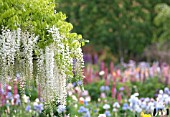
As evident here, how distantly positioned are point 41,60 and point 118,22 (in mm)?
10907

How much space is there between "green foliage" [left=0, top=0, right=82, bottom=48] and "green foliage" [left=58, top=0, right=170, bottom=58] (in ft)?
35.2

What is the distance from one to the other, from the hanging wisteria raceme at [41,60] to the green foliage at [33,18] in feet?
0.18

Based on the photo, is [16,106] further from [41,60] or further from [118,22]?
[118,22]

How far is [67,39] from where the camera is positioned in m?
5.11

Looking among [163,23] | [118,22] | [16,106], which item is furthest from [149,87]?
[118,22]

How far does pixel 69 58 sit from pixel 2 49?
622mm

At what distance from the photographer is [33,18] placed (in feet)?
16.5

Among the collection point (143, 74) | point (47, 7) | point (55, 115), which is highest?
point (143, 74)

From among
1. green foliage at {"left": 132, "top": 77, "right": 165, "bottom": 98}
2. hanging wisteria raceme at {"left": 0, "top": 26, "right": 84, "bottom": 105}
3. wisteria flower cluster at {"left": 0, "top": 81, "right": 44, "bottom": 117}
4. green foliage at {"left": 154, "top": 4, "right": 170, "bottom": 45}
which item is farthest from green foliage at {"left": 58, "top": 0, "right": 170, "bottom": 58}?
hanging wisteria raceme at {"left": 0, "top": 26, "right": 84, "bottom": 105}

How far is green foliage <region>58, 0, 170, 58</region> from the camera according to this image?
15789 mm

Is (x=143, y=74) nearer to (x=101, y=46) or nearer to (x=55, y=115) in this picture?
(x=55, y=115)

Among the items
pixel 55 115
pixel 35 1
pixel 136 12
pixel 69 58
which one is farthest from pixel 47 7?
pixel 136 12

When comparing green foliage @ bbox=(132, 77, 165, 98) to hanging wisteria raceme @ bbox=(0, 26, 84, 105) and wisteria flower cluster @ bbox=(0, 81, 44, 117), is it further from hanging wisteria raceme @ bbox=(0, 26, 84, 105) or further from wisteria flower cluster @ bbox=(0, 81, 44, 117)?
hanging wisteria raceme @ bbox=(0, 26, 84, 105)

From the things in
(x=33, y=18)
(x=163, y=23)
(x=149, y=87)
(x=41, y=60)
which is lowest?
(x=41, y=60)
